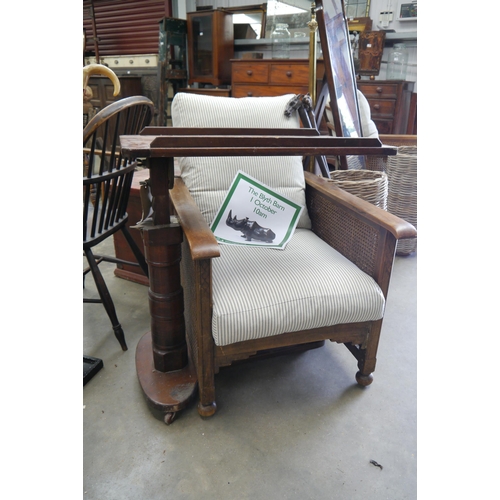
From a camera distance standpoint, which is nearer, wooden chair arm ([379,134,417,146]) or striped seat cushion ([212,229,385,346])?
striped seat cushion ([212,229,385,346])

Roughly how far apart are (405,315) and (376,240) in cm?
83

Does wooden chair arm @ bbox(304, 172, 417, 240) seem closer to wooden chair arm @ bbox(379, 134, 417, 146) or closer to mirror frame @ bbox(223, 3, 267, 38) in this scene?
wooden chair arm @ bbox(379, 134, 417, 146)

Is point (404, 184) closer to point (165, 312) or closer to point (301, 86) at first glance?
point (301, 86)

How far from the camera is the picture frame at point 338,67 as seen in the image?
1898mm

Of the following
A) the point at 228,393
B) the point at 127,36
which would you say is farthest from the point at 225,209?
Answer: the point at 127,36

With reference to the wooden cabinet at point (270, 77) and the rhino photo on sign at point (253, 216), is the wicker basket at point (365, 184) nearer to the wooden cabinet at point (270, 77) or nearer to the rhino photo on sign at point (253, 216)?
the rhino photo on sign at point (253, 216)

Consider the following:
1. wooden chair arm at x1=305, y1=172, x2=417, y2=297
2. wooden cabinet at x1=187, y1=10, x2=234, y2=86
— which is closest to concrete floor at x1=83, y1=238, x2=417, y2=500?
wooden chair arm at x1=305, y1=172, x2=417, y2=297

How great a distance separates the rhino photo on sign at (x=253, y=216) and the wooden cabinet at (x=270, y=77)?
1.84m

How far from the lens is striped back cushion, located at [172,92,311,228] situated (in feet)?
4.84

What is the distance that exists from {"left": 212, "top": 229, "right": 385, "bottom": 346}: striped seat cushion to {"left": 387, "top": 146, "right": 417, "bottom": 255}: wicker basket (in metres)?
1.31

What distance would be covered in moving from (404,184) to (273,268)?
156cm

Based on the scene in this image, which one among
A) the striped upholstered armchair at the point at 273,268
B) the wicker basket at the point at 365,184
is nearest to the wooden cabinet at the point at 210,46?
the wicker basket at the point at 365,184

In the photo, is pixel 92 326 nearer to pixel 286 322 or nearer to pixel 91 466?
pixel 91 466

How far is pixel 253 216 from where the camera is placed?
149 centimetres
